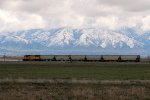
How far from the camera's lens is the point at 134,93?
30.0 metres

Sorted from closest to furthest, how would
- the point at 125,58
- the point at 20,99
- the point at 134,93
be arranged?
the point at 20,99 < the point at 134,93 < the point at 125,58

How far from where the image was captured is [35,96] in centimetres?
2756

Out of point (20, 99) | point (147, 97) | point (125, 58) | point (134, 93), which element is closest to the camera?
→ point (20, 99)

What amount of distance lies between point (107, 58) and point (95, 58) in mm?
4831

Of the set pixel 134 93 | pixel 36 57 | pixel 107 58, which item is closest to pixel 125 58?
pixel 107 58

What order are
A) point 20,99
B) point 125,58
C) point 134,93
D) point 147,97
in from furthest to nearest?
point 125,58 → point 134,93 → point 147,97 → point 20,99

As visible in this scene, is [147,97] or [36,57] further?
[36,57]

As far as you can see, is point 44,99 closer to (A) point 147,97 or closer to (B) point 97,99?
(B) point 97,99

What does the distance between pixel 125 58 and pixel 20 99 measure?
140m

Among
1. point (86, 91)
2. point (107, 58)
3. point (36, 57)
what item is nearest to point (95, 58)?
point (107, 58)

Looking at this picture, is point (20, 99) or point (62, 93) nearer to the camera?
point (20, 99)

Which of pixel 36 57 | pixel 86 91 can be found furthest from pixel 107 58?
pixel 86 91

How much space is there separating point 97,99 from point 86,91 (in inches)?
157

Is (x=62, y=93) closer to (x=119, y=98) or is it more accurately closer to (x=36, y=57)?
(x=119, y=98)
